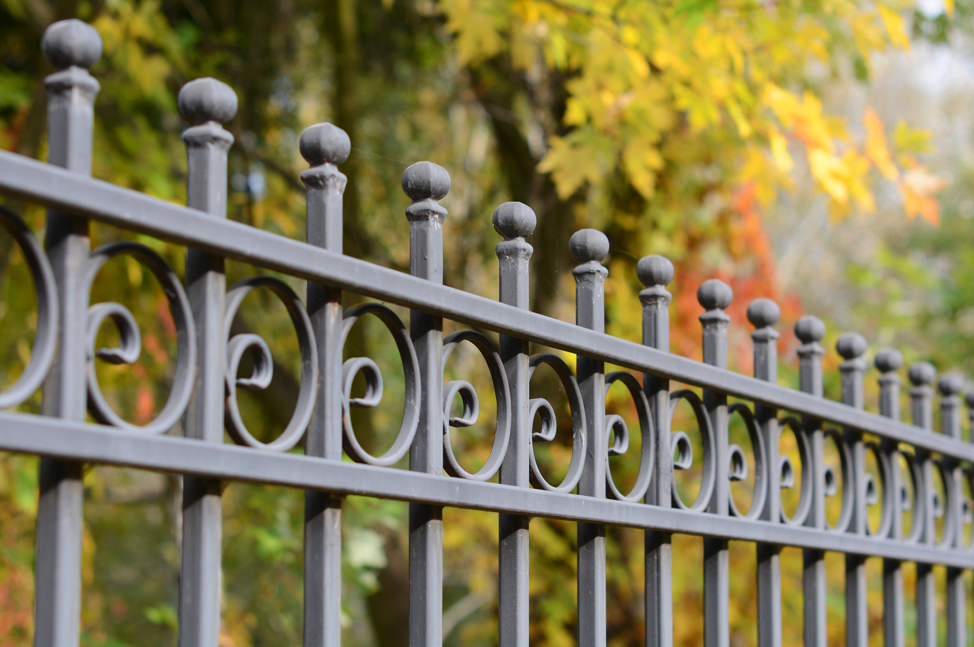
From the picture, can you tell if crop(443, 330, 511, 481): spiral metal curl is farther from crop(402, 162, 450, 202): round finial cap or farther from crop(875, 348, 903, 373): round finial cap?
crop(875, 348, 903, 373): round finial cap

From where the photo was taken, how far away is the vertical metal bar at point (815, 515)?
5.98 feet

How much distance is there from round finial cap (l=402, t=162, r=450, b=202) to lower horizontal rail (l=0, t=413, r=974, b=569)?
1.28 ft

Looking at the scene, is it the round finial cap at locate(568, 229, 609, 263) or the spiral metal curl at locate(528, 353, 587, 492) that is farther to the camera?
the round finial cap at locate(568, 229, 609, 263)

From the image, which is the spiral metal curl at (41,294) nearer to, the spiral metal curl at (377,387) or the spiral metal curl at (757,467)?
the spiral metal curl at (377,387)

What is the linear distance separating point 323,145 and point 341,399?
0.33 metres

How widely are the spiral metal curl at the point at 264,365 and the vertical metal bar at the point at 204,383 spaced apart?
0.7 inches

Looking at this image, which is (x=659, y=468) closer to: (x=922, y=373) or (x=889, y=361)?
(x=889, y=361)

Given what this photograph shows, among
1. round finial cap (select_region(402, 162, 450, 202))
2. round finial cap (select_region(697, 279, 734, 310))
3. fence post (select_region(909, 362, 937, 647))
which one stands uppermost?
round finial cap (select_region(402, 162, 450, 202))

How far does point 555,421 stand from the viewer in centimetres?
131

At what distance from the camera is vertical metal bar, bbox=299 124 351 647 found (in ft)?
3.29

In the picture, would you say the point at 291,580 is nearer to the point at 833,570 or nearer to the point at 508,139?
the point at 508,139

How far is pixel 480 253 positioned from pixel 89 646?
326cm

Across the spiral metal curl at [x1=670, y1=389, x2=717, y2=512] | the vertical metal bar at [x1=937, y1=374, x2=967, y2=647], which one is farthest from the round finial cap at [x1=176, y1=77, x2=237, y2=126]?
the vertical metal bar at [x1=937, y1=374, x2=967, y2=647]

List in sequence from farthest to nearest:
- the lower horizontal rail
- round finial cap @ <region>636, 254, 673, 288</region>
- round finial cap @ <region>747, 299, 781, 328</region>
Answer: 1. round finial cap @ <region>747, 299, 781, 328</region>
2. round finial cap @ <region>636, 254, 673, 288</region>
3. the lower horizontal rail
